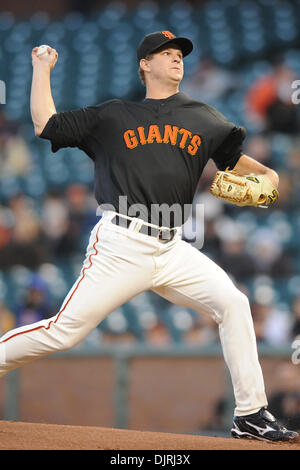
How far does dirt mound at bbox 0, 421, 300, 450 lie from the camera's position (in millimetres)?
2789

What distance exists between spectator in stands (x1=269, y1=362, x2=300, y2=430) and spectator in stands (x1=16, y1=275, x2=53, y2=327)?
206 centimetres

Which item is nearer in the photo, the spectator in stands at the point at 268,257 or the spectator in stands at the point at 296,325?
the spectator in stands at the point at 296,325

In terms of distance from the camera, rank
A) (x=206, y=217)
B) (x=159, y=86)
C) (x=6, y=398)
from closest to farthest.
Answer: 1. (x=159, y=86)
2. (x=6, y=398)
3. (x=206, y=217)

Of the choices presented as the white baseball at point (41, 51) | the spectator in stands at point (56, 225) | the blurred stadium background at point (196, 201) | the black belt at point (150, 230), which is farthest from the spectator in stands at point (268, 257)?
the white baseball at point (41, 51)

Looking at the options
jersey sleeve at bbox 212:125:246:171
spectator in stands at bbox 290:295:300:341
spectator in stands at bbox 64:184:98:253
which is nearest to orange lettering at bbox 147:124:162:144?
jersey sleeve at bbox 212:125:246:171

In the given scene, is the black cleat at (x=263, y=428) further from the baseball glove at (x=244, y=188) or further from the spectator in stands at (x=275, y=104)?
the spectator in stands at (x=275, y=104)

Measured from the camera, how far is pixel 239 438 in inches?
126

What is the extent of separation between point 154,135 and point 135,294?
2.15 ft

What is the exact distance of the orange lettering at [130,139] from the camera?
10.5ft

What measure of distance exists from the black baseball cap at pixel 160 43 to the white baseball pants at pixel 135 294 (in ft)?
2.40
